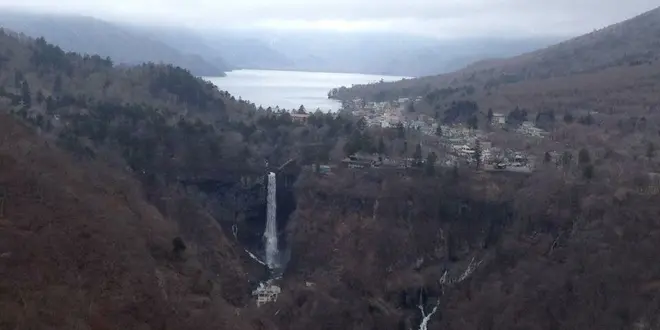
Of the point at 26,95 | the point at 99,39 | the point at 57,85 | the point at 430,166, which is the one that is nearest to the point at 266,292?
the point at 430,166

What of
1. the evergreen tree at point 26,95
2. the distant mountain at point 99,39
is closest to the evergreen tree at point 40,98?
the evergreen tree at point 26,95

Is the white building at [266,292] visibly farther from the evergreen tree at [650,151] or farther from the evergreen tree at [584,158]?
the evergreen tree at [650,151]

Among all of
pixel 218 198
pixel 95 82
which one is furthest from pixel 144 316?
pixel 95 82

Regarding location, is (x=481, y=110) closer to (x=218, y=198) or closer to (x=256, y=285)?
(x=218, y=198)

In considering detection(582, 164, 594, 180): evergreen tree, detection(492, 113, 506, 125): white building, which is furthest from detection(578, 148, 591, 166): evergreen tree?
detection(492, 113, 506, 125): white building

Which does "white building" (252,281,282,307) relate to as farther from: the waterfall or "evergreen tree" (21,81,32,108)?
"evergreen tree" (21,81,32,108)

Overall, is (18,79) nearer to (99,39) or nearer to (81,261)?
(81,261)
